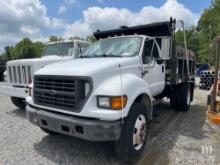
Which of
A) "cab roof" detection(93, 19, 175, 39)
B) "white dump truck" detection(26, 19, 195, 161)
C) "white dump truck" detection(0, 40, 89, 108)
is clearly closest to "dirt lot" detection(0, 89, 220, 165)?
"white dump truck" detection(26, 19, 195, 161)

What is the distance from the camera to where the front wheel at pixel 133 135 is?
3432mm

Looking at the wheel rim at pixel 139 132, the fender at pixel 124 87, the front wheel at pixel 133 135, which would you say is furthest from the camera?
the wheel rim at pixel 139 132

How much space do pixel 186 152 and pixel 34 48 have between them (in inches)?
2895

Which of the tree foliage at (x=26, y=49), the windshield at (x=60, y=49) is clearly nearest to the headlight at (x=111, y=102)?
the windshield at (x=60, y=49)

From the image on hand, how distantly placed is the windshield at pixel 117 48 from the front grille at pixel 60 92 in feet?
4.65

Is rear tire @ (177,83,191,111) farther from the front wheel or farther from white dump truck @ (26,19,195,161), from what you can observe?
the front wheel

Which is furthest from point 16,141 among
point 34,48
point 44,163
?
point 34,48

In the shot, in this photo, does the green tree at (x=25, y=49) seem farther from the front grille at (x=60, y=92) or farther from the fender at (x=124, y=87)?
the fender at (x=124, y=87)

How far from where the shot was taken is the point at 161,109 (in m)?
7.65

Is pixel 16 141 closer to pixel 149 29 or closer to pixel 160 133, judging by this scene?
pixel 160 133

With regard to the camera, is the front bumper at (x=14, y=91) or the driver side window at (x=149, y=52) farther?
the front bumper at (x=14, y=91)

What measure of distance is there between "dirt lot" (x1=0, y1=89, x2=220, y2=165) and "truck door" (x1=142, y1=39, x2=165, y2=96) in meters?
1.06

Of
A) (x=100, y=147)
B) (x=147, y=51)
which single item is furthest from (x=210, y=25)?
(x=100, y=147)

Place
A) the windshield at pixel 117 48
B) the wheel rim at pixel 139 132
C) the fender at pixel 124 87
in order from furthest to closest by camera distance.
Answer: the windshield at pixel 117 48 < the wheel rim at pixel 139 132 < the fender at pixel 124 87
